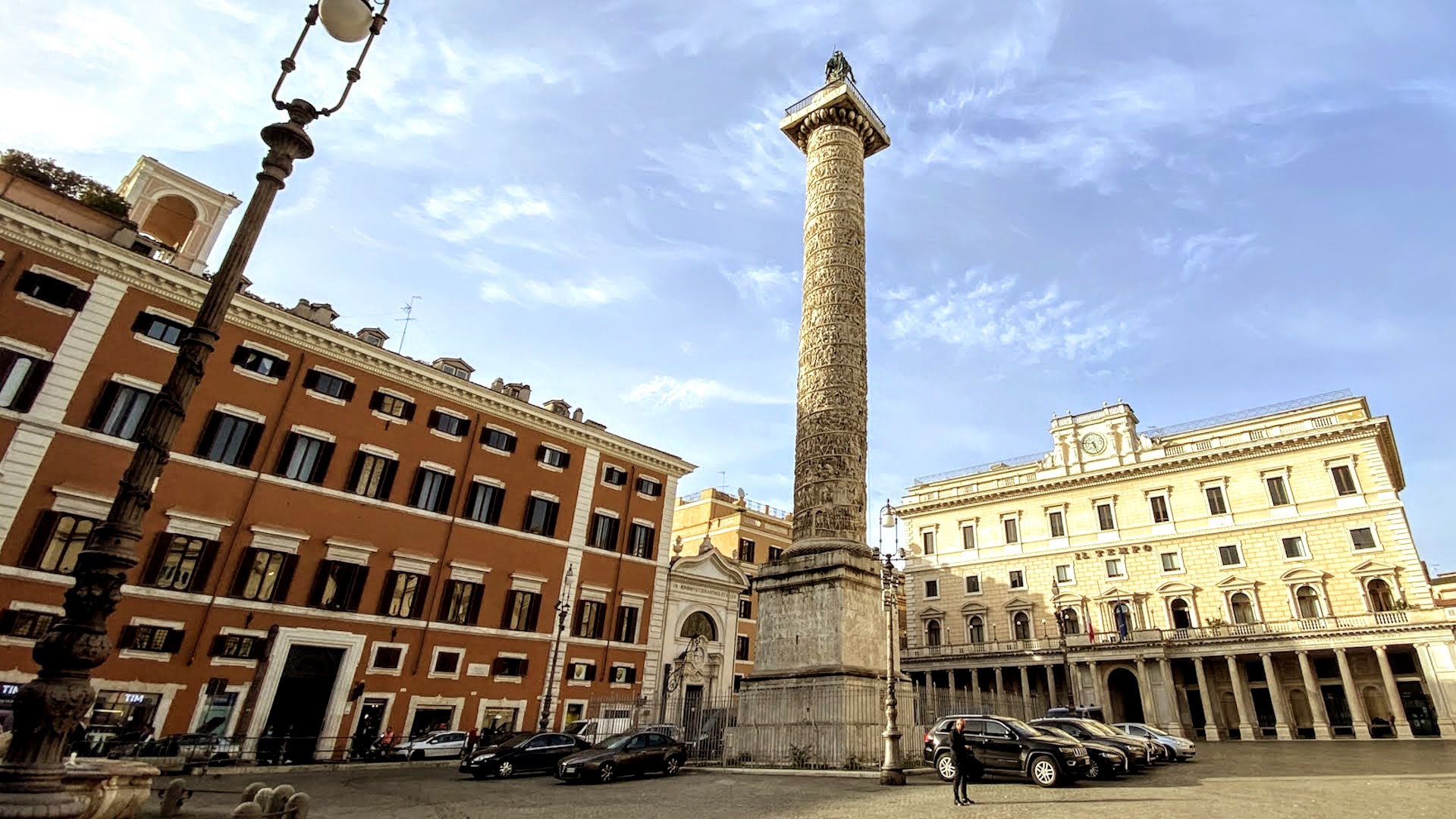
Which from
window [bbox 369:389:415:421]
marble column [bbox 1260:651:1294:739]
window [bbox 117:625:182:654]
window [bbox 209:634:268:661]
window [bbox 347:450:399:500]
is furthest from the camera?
marble column [bbox 1260:651:1294:739]

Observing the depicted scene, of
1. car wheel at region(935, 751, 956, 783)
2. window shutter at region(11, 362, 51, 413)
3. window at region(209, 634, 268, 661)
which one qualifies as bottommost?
car wheel at region(935, 751, 956, 783)

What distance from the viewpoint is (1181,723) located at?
30.6m

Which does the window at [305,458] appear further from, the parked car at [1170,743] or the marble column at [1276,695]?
the marble column at [1276,695]

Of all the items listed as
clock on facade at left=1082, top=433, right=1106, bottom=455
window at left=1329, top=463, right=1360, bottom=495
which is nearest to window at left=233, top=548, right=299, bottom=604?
clock on facade at left=1082, top=433, right=1106, bottom=455

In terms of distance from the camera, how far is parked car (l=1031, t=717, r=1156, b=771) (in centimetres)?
1392

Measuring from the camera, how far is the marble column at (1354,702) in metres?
27.1

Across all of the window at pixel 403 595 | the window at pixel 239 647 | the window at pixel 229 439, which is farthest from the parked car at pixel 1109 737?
the window at pixel 229 439

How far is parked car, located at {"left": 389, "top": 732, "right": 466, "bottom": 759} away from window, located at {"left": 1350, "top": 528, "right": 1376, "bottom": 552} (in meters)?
33.7

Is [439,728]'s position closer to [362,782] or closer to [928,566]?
[362,782]

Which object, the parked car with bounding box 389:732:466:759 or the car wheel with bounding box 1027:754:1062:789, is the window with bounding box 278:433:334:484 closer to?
the parked car with bounding box 389:732:466:759

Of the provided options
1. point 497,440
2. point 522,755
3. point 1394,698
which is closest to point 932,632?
point 1394,698

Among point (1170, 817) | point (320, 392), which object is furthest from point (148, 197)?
point (1170, 817)

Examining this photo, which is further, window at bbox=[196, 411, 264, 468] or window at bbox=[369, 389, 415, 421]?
window at bbox=[369, 389, 415, 421]

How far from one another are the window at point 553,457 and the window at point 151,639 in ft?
34.4
